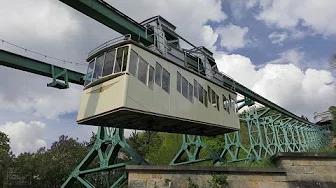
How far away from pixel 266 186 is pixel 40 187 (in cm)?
2259

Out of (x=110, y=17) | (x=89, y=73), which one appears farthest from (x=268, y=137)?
(x=89, y=73)

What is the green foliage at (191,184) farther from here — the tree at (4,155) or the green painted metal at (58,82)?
the tree at (4,155)

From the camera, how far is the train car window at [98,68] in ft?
28.5

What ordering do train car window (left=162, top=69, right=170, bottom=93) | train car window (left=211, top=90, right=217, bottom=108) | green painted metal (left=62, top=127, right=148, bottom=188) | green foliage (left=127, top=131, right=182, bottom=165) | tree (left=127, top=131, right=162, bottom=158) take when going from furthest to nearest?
green foliage (left=127, top=131, right=182, bottom=165)
tree (left=127, top=131, right=162, bottom=158)
green painted metal (left=62, top=127, right=148, bottom=188)
train car window (left=211, top=90, right=217, bottom=108)
train car window (left=162, top=69, right=170, bottom=93)

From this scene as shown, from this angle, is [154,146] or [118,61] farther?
[154,146]

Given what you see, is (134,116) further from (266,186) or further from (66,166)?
(66,166)

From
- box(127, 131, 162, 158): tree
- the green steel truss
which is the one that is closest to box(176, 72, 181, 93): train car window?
the green steel truss

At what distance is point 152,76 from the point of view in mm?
8617

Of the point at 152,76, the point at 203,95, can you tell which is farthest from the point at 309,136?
the point at 152,76

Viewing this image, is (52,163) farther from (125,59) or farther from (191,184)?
(191,184)

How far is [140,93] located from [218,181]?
10.8 feet

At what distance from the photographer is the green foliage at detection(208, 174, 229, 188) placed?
7281 millimetres

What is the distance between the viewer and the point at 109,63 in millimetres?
8492

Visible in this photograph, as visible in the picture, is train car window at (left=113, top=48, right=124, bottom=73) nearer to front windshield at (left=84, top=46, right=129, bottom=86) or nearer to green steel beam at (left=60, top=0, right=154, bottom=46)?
front windshield at (left=84, top=46, right=129, bottom=86)
